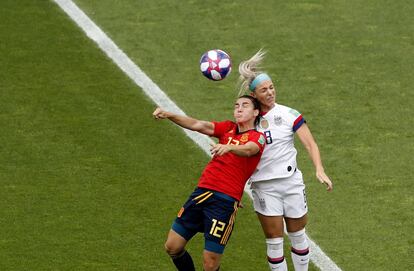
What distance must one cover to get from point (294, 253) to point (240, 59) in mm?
7452

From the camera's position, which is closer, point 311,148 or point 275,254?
point 311,148

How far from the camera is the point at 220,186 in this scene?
12.7 metres

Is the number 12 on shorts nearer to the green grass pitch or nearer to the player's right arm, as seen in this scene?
the player's right arm

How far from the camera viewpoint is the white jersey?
42.7 ft

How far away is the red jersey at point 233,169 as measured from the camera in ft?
41.7

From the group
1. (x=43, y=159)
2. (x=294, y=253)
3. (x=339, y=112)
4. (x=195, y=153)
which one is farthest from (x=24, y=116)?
(x=294, y=253)

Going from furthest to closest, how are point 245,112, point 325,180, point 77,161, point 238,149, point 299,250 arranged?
1. point 77,161
2. point 299,250
3. point 245,112
4. point 325,180
5. point 238,149

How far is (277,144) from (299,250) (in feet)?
4.12

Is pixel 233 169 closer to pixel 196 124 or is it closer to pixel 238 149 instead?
pixel 238 149

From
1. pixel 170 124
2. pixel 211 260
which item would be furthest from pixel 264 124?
pixel 170 124

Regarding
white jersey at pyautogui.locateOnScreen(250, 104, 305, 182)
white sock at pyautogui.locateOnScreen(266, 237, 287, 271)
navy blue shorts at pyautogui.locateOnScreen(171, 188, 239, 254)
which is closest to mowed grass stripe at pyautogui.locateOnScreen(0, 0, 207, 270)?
navy blue shorts at pyautogui.locateOnScreen(171, 188, 239, 254)

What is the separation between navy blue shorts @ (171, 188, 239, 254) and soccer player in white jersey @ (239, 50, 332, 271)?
44 centimetres

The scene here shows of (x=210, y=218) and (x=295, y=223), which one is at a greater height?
(x=210, y=218)

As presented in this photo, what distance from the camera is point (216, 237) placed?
12.6 meters
